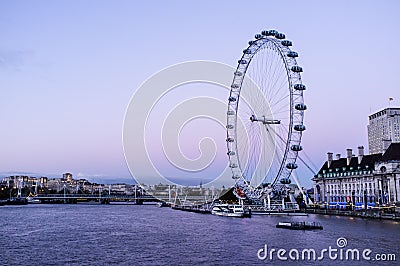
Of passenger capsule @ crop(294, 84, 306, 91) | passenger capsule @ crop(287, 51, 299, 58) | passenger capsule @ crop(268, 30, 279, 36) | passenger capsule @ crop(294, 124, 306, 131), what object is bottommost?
passenger capsule @ crop(294, 124, 306, 131)

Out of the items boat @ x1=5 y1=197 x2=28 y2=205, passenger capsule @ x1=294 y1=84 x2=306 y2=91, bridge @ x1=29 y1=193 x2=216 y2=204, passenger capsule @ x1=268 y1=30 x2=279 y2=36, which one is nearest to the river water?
passenger capsule @ x1=294 y1=84 x2=306 y2=91

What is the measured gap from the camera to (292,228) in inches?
1800

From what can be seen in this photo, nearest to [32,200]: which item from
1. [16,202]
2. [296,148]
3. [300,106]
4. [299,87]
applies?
[16,202]

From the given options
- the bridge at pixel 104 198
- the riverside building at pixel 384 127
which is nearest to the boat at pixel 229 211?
the bridge at pixel 104 198

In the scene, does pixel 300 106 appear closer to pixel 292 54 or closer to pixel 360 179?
pixel 292 54

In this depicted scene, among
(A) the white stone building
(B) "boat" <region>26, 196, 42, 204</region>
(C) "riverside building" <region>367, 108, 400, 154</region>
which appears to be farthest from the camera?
(C) "riverside building" <region>367, 108, 400, 154</region>

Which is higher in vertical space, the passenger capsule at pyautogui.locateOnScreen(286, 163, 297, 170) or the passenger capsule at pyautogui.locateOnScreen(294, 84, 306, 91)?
the passenger capsule at pyautogui.locateOnScreen(294, 84, 306, 91)

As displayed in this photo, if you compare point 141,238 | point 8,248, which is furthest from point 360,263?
point 8,248

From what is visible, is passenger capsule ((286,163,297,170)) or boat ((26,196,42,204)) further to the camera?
boat ((26,196,42,204))

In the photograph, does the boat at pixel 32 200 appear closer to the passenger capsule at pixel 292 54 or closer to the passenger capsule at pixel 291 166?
the passenger capsule at pixel 291 166

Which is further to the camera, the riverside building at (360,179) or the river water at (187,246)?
the riverside building at (360,179)

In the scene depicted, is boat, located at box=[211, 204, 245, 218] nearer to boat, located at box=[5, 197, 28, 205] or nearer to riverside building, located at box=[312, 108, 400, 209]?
riverside building, located at box=[312, 108, 400, 209]

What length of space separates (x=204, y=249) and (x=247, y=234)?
33.8 ft

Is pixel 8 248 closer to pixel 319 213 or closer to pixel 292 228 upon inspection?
pixel 292 228
